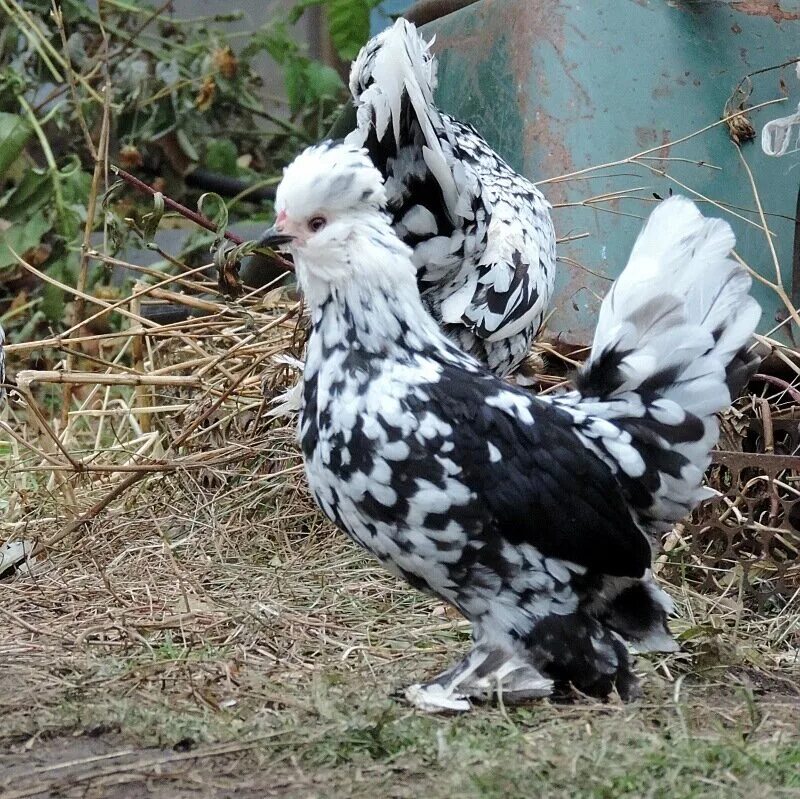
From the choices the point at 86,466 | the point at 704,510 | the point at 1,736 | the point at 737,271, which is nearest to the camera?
the point at 1,736

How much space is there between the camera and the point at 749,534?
9.70ft

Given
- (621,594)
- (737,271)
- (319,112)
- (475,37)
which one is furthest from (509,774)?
(319,112)

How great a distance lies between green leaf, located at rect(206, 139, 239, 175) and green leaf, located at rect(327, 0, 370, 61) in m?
0.90

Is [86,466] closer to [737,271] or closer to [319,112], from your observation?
[737,271]

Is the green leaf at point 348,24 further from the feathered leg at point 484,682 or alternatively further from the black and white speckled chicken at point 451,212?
the feathered leg at point 484,682

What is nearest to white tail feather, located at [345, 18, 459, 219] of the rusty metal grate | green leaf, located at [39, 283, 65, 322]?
the rusty metal grate

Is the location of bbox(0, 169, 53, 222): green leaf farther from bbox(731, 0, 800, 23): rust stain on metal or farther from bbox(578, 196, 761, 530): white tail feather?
bbox(578, 196, 761, 530): white tail feather

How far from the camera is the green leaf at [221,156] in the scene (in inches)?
245

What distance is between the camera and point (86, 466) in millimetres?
3416

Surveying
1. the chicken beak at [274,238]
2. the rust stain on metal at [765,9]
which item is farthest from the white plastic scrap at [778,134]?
the chicken beak at [274,238]

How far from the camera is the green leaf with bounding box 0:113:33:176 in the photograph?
5199 millimetres

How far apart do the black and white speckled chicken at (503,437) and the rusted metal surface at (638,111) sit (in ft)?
4.34

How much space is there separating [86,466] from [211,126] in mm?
3530

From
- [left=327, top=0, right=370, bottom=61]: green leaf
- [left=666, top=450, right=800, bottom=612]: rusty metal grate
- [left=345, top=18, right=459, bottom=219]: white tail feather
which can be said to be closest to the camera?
[left=345, top=18, right=459, bottom=219]: white tail feather
